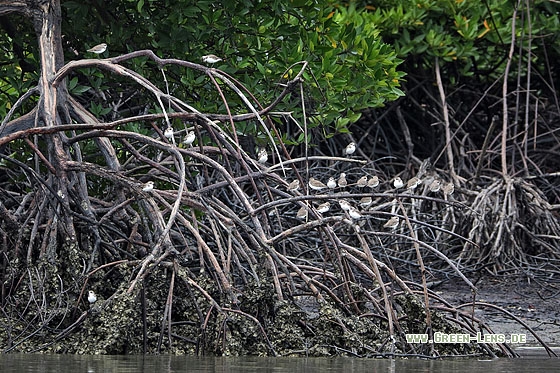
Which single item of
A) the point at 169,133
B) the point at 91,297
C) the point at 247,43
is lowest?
the point at 91,297

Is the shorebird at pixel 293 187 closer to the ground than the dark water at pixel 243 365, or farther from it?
farther from it

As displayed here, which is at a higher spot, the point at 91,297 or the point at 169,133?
the point at 169,133

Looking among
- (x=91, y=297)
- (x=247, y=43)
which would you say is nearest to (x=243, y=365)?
(x=91, y=297)

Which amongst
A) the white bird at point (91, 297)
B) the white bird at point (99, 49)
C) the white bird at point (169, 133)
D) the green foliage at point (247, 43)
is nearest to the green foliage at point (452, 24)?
A: the green foliage at point (247, 43)

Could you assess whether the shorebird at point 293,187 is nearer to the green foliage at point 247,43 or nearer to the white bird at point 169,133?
the white bird at point 169,133

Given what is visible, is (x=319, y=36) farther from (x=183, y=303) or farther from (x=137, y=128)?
(x=183, y=303)

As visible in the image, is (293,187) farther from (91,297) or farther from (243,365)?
(243,365)

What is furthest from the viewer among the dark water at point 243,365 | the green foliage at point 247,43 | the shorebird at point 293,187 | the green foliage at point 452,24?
the green foliage at point 452,24

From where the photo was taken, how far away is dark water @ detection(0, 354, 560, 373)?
546 centimetres

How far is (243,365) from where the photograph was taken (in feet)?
18.7

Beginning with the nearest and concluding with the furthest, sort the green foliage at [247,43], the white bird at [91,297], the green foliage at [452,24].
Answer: the white bird at [91,297]
the green foliage at [247,43]
the green foliage at [452,24]

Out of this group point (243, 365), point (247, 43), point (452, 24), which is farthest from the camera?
point (452, 24)

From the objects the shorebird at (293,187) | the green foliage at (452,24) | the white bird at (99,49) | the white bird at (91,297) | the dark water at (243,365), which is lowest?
the dark water at (243,365)

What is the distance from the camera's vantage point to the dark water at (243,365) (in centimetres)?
546
